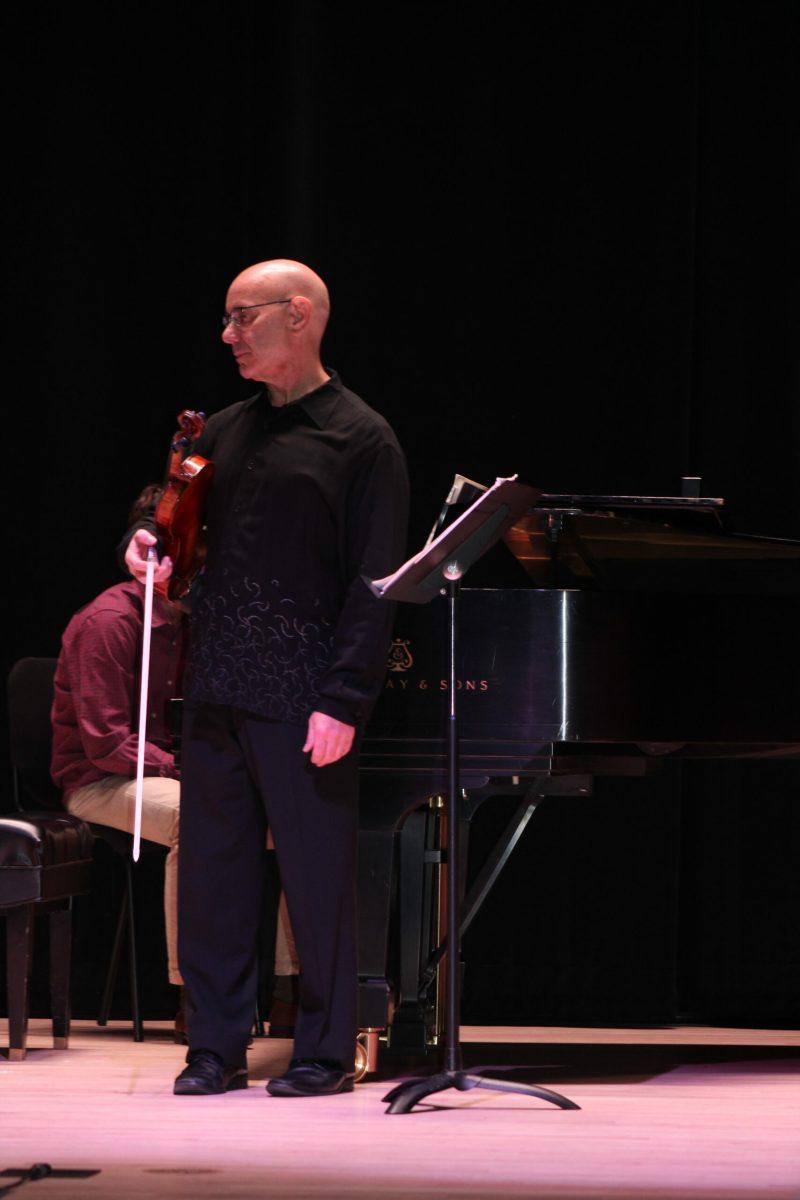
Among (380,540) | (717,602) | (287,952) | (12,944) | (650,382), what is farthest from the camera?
(650,382)

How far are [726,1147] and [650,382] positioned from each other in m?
2.64

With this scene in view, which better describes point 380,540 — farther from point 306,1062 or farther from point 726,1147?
point 726,1147

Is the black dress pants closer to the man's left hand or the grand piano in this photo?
the man's left hand

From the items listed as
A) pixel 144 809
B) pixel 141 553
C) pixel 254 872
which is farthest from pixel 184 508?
pixel 144 809

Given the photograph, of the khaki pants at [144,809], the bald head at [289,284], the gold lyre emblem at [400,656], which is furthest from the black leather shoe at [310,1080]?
the bald head at [289,284]

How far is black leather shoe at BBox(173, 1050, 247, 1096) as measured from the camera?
3594 mm

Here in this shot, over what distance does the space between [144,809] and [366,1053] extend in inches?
45.0

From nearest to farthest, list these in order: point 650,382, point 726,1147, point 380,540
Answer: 1. point 726,1147
2. point 380,540
3. point 650,382

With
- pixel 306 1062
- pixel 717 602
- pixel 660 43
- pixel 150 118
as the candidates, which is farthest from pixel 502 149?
pixel 306 1062

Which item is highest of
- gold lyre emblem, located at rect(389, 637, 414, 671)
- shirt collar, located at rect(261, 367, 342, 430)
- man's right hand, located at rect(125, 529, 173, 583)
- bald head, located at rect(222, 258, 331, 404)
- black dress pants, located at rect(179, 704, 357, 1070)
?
bald head, located at rect(222, 258, 331, 404)

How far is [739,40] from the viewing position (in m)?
5.32

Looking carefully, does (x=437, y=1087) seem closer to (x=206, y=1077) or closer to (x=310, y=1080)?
(x=310, y=1080)

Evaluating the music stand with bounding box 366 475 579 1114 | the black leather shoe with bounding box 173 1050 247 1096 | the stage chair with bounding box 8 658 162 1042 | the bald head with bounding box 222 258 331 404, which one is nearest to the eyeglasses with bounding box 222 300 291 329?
the bald head with bounding box 222 258 331 404

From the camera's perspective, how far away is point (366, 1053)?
12.4ft
